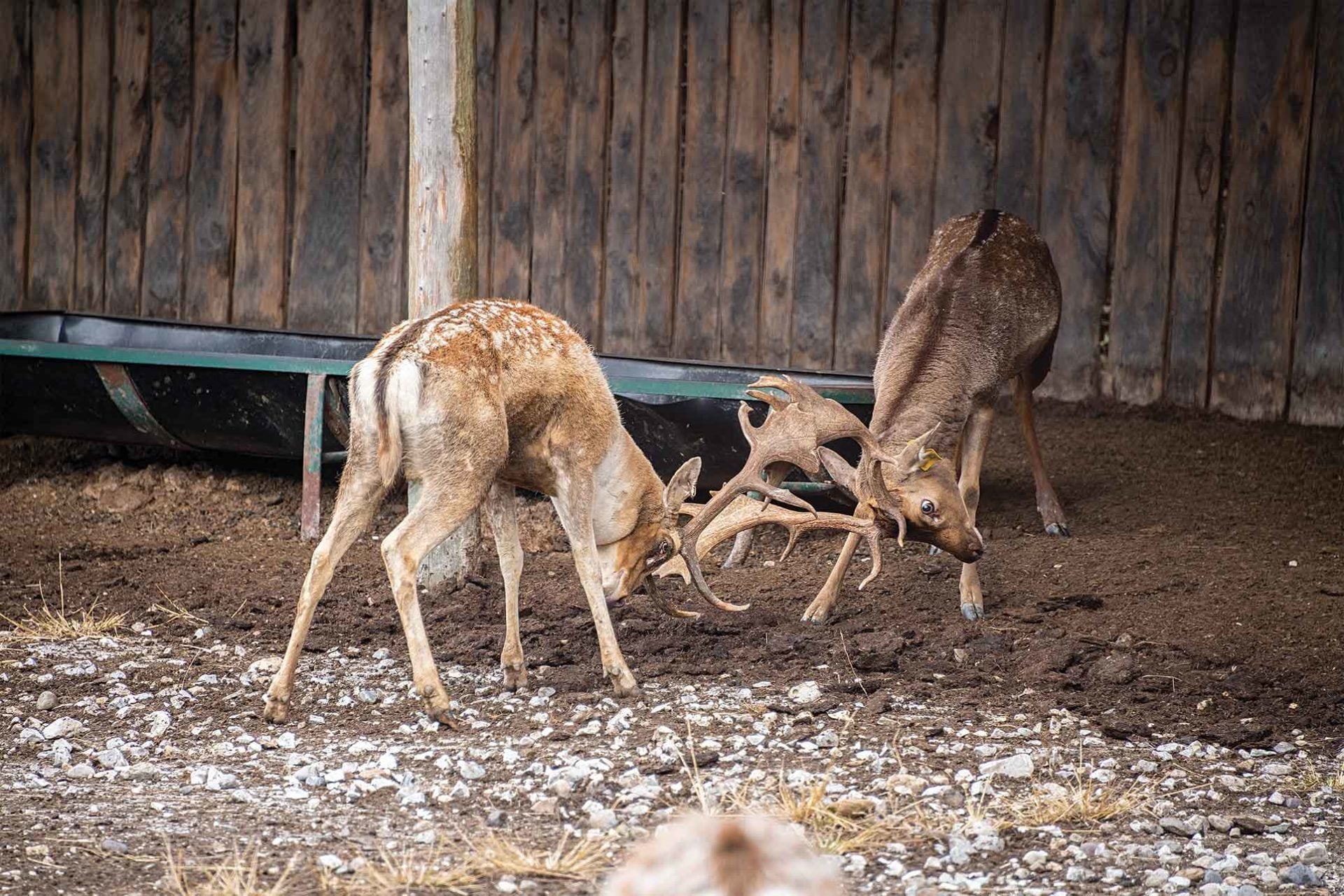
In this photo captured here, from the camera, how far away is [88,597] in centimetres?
721

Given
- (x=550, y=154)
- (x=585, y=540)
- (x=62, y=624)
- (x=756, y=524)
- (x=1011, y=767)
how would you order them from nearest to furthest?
(x=1011, y=767) < (x=585, y=540) < (x=756, y=524) < (x=62, y=624) < (x=550, y=154)

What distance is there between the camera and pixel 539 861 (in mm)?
4184

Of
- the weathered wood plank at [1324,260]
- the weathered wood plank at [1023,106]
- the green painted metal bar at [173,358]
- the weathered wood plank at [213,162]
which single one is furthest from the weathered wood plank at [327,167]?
the weathered wood plank at [1324,260]

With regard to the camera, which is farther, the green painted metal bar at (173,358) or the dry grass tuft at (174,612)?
the green painted metal bar at (173,358)

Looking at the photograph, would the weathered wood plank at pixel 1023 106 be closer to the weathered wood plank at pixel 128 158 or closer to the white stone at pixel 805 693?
the white stone at pixel 805 693

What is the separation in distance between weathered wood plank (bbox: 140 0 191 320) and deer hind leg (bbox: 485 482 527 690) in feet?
19.3

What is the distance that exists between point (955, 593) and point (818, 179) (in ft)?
13.1

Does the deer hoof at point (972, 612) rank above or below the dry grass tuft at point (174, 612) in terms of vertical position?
above

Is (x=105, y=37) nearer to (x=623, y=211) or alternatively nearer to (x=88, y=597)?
(x=623, y=211)

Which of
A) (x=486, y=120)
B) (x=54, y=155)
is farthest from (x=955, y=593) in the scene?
(x=54, y=155)

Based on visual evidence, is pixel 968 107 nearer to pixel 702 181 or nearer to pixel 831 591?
pixel 702 181

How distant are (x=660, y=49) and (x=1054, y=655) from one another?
5.64 meters

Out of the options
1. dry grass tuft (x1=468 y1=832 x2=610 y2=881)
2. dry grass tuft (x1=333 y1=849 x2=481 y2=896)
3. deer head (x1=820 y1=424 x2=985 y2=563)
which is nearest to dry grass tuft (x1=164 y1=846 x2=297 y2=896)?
dry grass tuft (x1=333 y1=849 x2=481 y2=896)

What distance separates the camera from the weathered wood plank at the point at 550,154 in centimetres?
1064
